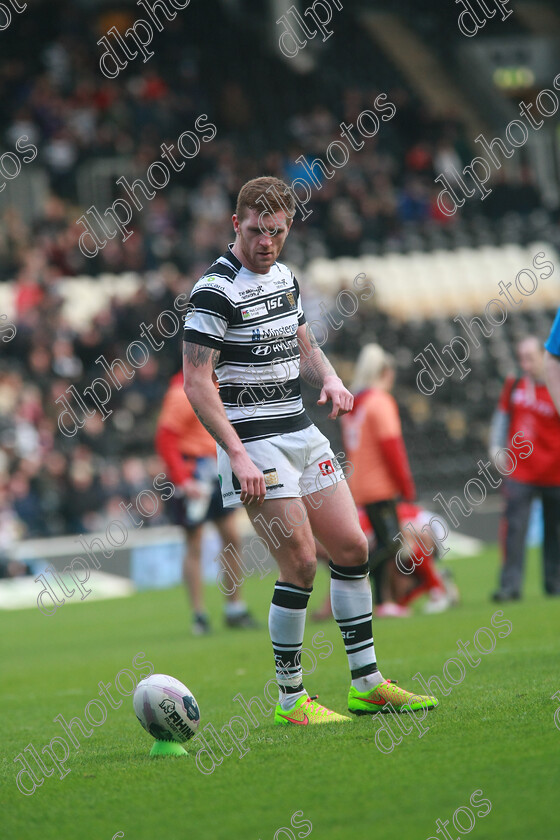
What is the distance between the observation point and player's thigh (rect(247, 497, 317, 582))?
5.20 metres

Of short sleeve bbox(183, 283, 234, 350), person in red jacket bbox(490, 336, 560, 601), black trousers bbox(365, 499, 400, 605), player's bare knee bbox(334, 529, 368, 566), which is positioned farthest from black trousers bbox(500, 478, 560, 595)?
short sleeve bbox(183, 283, 234, 350)

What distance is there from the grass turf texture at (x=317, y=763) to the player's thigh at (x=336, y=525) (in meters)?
0.71

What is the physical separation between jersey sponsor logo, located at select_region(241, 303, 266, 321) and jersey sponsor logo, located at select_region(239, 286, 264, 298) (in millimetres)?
49

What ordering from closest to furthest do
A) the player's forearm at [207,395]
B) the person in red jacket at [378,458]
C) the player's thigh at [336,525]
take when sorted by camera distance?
the player's forearm at [207,395], the player's thigh at [336,525], the person in red jacket at [378,458]

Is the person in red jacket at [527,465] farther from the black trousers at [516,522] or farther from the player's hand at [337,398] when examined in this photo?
the player's hand at [337,398]

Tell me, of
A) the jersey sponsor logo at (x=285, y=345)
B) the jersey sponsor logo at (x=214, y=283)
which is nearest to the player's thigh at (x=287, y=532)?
the jersey sponsor logo at (x=285, y=345)

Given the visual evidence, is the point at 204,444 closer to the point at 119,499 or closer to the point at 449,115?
the point at 119,499

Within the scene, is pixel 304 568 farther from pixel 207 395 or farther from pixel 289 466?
pixel 207 395

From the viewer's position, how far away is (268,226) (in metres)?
5.21

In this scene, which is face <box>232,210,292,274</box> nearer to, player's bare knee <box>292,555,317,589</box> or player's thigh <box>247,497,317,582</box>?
player's thigh <box>247,497,317,582</box>

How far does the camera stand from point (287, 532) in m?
5.22

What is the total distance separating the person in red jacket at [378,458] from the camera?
Result: 33.3 feet

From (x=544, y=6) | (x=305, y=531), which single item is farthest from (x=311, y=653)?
(x=544, y=6)

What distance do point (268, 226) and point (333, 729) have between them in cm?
210
